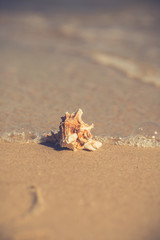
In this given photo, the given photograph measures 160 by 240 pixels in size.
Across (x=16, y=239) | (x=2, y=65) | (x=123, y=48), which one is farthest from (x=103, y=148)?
(x=123, y=48)

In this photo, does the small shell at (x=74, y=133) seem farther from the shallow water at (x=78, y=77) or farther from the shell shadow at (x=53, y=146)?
A: the shallow water at (x=78, y=77)

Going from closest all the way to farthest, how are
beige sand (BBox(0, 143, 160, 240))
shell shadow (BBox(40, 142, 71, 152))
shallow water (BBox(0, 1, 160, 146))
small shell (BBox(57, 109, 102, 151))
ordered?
beige sand (BBox(0, 143, 160, 240)) < small shell (BBox(57, 109, 102, 151)) < shell shadow (BBox(40, 142, 71, 152)) < shallow water (BBox(0, 1, 160, 146))

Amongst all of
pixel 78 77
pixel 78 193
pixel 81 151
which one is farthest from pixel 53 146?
pixel 78 77

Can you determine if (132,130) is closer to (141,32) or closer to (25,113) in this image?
(25,113)

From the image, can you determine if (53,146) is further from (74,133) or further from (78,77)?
→ (78,77)

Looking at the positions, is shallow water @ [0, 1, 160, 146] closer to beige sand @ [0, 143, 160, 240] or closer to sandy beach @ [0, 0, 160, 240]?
sandy beach @ [0, 0, 160, 240]

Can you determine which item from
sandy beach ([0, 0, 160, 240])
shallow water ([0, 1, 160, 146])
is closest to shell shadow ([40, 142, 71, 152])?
sandy beach ([0, 0, 160, 240])

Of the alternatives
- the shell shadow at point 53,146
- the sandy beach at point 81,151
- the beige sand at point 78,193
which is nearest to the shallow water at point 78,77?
the sandy beach at point 81,151
